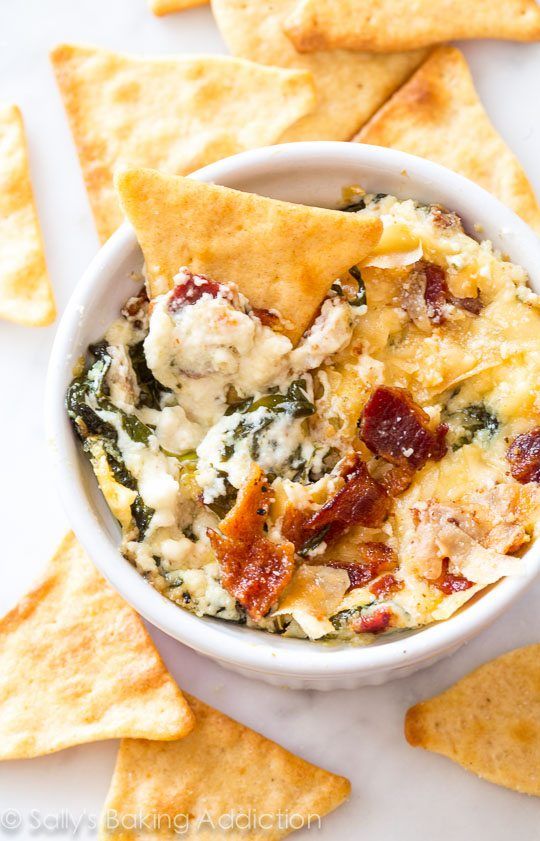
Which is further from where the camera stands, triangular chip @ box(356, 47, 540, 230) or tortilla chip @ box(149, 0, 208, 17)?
tortilla chip @ box(149, 0, 208, 17)

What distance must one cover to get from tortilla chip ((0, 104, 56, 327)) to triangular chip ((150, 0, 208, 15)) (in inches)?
19.0

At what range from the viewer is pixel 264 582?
2230 millimetres

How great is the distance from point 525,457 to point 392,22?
1.33m

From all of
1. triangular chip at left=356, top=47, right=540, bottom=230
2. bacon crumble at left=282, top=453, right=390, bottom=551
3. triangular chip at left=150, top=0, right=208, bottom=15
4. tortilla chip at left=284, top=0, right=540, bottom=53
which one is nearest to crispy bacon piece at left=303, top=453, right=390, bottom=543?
bacon crumble at left=282, top=453, right=390, bottom=551

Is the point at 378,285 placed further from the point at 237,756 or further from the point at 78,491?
the point at 237,756

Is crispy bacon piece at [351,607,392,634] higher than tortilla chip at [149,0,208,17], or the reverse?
tortilla chip at [149,0,208,17]

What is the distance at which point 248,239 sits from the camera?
231 centimetres

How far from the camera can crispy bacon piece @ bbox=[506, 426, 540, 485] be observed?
7.44ft

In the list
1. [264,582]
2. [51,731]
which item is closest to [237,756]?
[51,731]

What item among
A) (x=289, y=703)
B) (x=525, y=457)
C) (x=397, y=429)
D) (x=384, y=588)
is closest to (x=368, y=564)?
(x=384, y=588)

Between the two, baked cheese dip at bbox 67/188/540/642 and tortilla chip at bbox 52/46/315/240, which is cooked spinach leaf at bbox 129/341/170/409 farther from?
tortilla chip at bbox 52/46/315/240

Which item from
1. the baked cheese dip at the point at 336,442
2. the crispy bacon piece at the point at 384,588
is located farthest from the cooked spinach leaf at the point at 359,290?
the crispy bacon piece at the point at 384,588

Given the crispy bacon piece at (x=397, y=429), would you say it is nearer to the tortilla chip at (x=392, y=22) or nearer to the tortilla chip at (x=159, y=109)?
the tortilla chip at (x=159, y=109)

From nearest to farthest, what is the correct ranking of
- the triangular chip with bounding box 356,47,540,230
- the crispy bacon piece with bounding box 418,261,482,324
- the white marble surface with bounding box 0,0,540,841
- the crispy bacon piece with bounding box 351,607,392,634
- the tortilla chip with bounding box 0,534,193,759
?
the crispy bacon piece with bounding box 351,607,392,634, the crispy bacon piece with bounding box 418,261,482,324, the tortilla chip with bounding box 0,534,193,759, the white marble surface with bounding box 0,0,540,841, the triangular chip with bounding box 356,47,540,230
